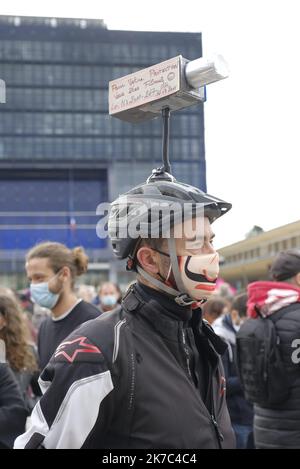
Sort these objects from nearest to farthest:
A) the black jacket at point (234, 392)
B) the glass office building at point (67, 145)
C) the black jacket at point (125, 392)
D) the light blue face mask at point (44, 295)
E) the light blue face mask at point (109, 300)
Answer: the black jacket at point (125, 392)
the glass office building at point (67, 145)
the light blue face mask at point (44, 295)
the black jacket at point (234, 392)
the light blue face mask at point (109, 300)

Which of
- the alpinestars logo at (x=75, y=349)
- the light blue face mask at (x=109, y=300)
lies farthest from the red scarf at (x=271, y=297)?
the light blue face mask at (x=109, y=300)

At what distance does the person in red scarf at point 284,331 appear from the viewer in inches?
130

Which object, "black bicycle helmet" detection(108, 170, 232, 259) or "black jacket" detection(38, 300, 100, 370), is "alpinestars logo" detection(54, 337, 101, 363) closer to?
"black bicycle helmet" detection(108, 170, 232, 259)

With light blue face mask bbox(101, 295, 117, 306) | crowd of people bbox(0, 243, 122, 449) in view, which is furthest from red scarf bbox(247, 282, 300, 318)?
light blue face mask bbox(101, 295, 117, 306)

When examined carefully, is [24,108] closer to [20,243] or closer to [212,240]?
[212,240]

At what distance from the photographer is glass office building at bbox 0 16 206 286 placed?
2.62 meters

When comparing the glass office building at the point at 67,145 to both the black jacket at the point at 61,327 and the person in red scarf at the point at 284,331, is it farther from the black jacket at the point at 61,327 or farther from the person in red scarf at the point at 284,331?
the person in red scarf at the point at 284,331

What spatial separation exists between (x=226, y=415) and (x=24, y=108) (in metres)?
2.95

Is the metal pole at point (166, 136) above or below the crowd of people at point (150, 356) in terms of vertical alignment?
above

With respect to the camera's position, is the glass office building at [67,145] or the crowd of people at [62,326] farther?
the crowd of people at [62,326]

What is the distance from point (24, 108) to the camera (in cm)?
426

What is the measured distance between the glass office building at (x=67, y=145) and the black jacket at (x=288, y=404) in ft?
5.10

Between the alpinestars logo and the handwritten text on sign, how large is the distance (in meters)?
0.78
